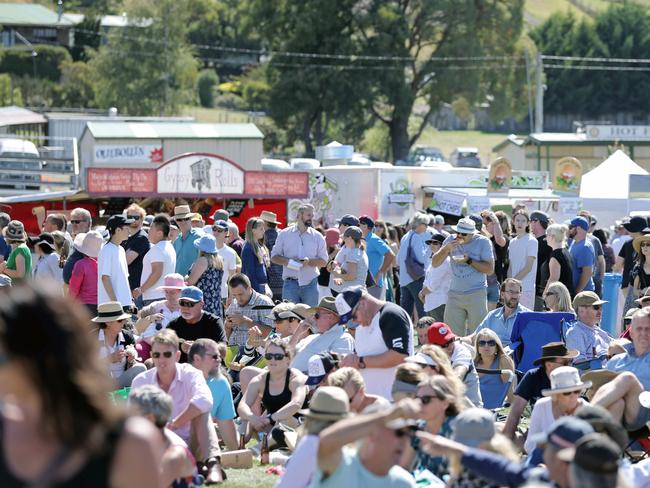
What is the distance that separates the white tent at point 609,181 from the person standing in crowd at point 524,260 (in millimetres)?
12599

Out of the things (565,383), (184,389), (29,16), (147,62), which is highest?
(29,16)

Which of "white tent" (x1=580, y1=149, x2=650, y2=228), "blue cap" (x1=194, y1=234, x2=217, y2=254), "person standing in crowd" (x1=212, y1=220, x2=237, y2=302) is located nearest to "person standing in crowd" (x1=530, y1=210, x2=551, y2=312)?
"person standing in crowd" (x1=212, y1=220, x2=237, y2=302)

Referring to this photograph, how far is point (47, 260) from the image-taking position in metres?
12.2

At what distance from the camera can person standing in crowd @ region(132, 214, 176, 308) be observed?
11031mm

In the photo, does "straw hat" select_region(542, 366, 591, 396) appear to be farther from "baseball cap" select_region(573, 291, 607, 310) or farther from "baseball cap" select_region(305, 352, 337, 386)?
"baseball cap" select_region(573, 291, 607, 310)

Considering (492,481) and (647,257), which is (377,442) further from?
(647,257)

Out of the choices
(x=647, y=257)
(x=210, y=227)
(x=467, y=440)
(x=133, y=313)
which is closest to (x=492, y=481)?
(x=467, y=440)

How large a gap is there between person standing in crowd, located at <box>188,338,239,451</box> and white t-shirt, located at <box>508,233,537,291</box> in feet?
16.6

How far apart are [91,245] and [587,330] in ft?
13.3

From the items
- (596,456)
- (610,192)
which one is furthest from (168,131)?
(596,456)

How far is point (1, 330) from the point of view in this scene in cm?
315

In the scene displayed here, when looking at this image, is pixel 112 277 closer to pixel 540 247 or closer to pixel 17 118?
pixel 540 247

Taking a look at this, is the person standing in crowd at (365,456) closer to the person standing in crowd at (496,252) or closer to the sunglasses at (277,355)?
the sunglasses at (277,355)

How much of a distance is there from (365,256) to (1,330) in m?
9.48
